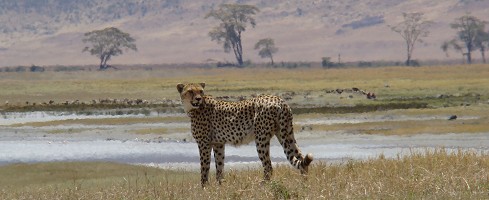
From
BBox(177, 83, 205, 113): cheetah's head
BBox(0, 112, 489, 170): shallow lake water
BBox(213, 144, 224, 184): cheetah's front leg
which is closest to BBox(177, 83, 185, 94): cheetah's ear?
BBox(177, 83, 205, 113): cheetah's head

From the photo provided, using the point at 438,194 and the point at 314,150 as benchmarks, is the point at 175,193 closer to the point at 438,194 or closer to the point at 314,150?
the point at 438,194

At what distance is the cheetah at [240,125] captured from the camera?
52.9 ft

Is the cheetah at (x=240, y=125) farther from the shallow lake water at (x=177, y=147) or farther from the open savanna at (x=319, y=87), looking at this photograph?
the open savanna at (x=319, y=87)

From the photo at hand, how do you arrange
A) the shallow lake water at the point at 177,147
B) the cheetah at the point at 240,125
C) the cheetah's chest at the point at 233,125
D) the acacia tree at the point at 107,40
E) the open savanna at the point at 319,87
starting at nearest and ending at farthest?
the cheetah at the point at 240,125
the cheetah's chest at the point at 233,125
the shallow lake water at the point at 177,147
the open savanna at the point at 319,87
the acacia tree at the point at 107,40

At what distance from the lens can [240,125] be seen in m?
16.5

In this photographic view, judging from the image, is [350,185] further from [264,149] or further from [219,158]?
[219,158]

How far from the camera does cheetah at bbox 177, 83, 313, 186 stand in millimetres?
16125

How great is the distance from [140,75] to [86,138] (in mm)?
71055

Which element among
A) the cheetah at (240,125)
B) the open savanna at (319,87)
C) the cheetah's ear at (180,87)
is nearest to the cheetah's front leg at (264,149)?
the cheetah at (240,125)

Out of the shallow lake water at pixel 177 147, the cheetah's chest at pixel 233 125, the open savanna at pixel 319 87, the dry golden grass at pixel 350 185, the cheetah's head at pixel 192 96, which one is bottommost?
the open savanna at pixel 319 87

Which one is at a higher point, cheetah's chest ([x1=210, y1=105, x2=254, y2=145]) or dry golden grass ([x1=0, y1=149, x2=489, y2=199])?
cheetah's chest ([x1=210, y1=105, x2=254, y2=145])

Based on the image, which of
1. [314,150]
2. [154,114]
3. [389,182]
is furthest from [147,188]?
[154,114]

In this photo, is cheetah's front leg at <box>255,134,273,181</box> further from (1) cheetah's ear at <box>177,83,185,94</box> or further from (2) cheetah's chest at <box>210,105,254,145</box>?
(1) cheetah's ear at <box>177,83,185,94</box>

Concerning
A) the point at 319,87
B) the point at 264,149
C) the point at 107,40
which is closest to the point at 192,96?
the point at 264,149
